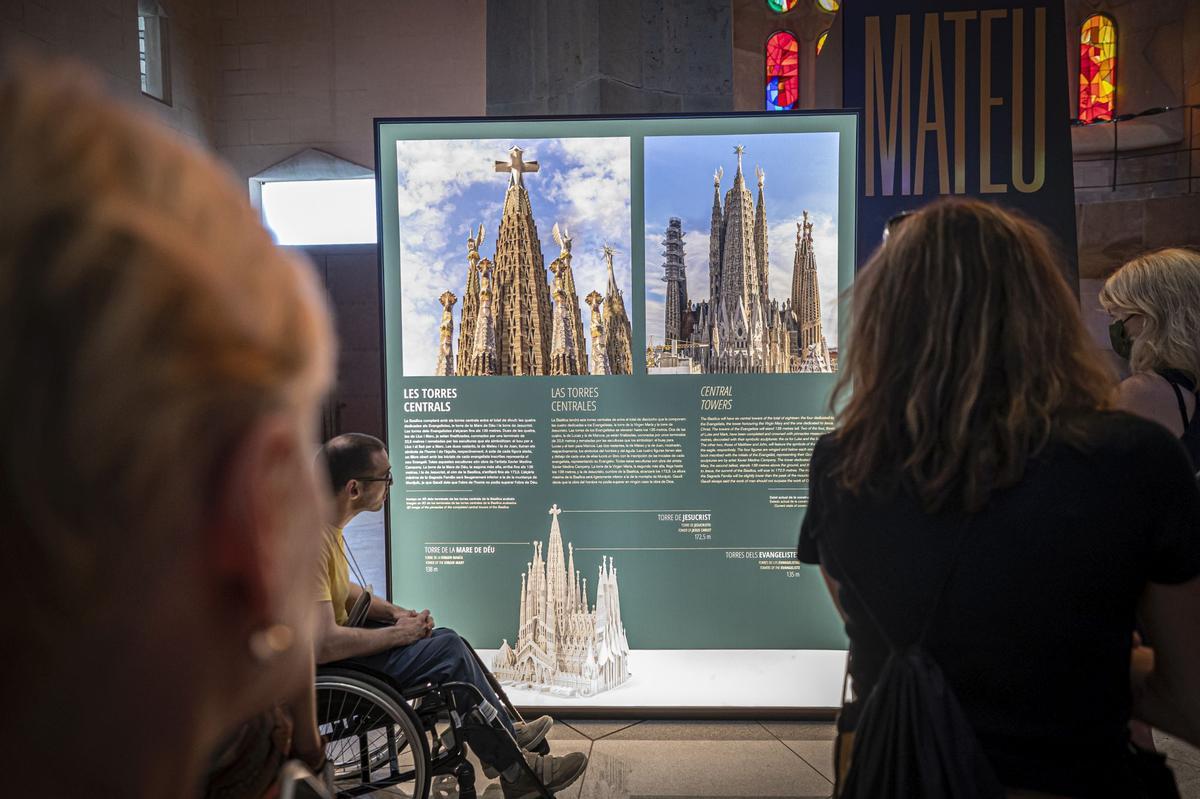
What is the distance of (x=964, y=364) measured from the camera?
1.22m

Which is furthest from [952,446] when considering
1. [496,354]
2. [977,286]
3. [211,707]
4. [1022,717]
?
[496,354]

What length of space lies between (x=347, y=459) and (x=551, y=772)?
1.29 meters

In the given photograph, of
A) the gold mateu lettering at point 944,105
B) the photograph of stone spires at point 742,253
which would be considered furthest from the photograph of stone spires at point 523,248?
the gold mateu lettering at point 944,105

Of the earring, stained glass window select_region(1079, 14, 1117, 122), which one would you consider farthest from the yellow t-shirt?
stained glass window select_region(1079, 14, 1117, 122)

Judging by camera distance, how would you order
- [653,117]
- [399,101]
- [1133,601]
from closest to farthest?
[1133,601] < [653,117] < [399,101]

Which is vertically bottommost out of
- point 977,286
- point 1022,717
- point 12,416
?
point 1022,717

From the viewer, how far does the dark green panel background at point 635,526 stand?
3600 millimetres

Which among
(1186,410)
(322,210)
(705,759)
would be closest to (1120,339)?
(1186,410)

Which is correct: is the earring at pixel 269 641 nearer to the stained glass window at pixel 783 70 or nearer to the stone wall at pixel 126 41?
the stone wall at pixel 126 41

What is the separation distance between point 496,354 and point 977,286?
257 centimetres

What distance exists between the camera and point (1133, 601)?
1.14 meters

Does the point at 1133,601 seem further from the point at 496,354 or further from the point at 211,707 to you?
the point at 496,354

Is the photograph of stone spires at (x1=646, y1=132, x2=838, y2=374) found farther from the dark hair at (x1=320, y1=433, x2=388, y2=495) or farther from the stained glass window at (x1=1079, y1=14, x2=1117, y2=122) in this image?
the stained glass window at (x1=1079, y1=14, x2=1117, y2=122)

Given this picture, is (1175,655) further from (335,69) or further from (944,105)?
(335,69)
